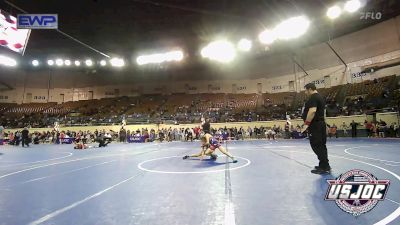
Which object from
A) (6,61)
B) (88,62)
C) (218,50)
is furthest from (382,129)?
(6,61)

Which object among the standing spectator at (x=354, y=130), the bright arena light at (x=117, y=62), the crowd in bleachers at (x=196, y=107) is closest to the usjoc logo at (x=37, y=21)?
the bright arena light at (x=117, y=62)

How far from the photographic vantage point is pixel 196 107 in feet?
119

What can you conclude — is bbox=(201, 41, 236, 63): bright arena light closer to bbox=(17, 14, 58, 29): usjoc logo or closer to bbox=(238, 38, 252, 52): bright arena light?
bbox=(238, 38, 252, 52): bright arena light

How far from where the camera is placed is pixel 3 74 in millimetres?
37625

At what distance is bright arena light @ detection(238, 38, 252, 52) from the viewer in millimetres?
26508

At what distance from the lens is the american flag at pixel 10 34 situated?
1402 centimetres

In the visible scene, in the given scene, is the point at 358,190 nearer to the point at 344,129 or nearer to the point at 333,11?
the point at 333,11


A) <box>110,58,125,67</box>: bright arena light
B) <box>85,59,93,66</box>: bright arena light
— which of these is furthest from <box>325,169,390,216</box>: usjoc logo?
<box>85,59,93,66</box>: bright arena light

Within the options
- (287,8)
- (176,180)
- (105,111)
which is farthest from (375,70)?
(105,111)

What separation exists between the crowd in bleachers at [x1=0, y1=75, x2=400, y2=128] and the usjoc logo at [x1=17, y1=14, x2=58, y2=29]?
2076cm

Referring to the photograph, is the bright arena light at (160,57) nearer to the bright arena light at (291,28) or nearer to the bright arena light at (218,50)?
the bright arena light at (218,50)

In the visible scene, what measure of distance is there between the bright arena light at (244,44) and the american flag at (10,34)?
60.9 ft

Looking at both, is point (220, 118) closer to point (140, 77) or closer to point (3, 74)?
point (140, 77)

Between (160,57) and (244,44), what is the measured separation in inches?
385
